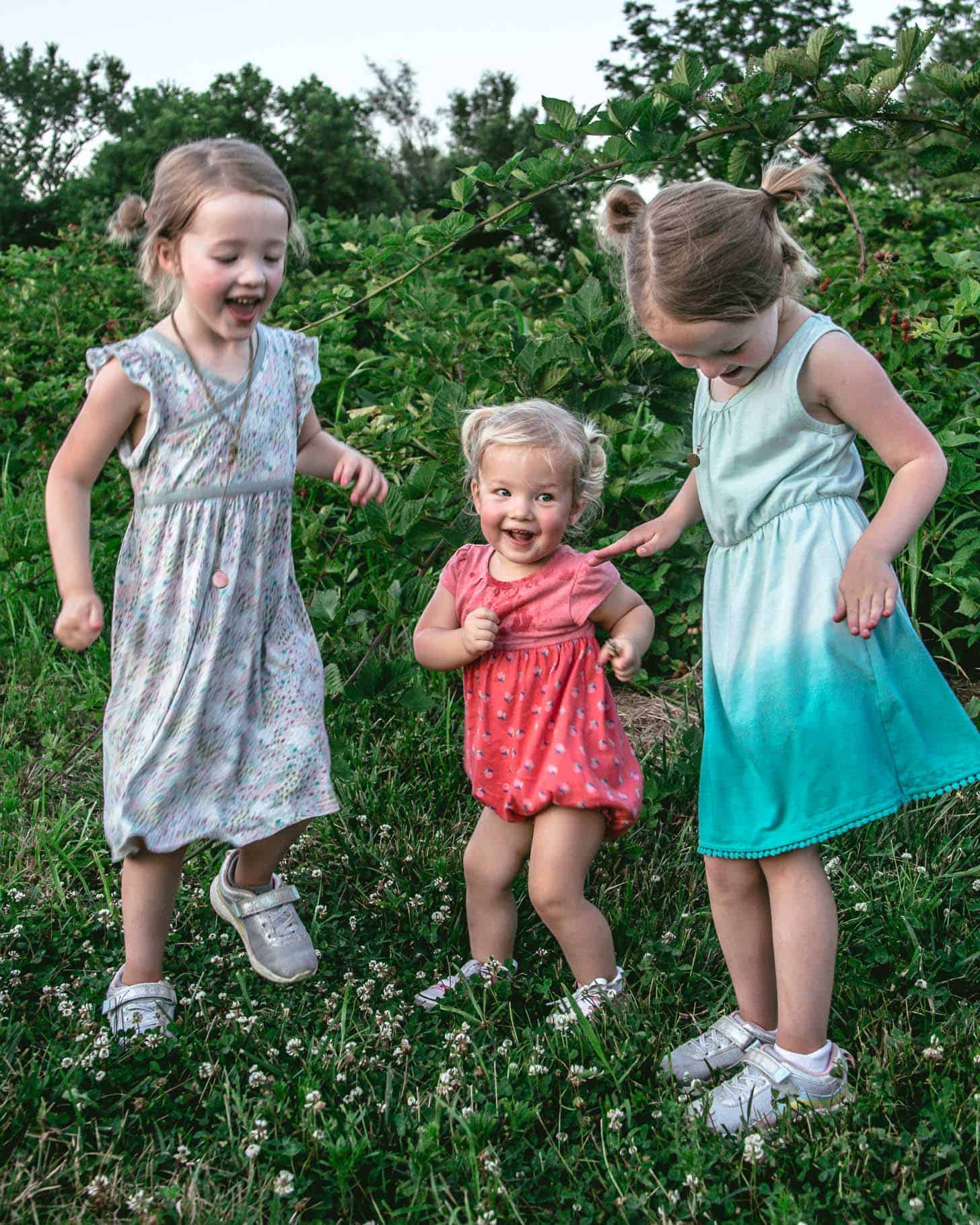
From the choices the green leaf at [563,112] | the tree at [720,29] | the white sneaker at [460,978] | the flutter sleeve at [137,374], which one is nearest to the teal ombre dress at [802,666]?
the white sneaker at [460,978]

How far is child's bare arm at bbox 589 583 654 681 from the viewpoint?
239cm

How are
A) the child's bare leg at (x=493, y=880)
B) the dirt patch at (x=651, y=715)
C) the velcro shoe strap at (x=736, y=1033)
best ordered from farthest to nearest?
the dirt patch at (x=651, y=715) → the child's bare leg at (x=493, y=880) → the velcro shoe strap at (x=736, y=1033)

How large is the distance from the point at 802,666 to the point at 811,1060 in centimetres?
69

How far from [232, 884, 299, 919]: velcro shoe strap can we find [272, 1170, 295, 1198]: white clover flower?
0.79 m

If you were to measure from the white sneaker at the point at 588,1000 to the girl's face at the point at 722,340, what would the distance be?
1207 mm

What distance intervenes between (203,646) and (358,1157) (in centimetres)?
99

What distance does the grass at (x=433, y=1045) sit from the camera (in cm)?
197

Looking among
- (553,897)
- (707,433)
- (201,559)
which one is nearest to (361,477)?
(201,559)

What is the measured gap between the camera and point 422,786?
3.32 meters

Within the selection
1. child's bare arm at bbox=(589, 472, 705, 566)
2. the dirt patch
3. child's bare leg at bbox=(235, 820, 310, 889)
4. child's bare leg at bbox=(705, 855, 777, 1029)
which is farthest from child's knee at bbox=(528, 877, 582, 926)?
the dirt patch

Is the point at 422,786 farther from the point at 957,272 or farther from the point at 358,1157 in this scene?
the point at 957,272

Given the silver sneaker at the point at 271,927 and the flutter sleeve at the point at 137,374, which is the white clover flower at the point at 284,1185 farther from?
the flutter sleeve at the point at 137,374

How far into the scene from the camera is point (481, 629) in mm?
2416

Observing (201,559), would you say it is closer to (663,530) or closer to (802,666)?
(663,530)
